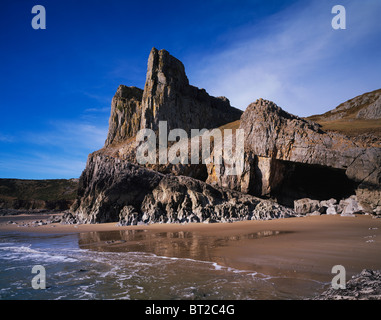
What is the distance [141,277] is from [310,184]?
2291cm

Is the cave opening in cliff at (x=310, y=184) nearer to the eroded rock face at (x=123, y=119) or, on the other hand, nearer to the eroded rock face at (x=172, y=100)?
the eroded rock face at (x=172, y=100)

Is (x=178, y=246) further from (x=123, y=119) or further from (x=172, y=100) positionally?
(x=123, y=119)

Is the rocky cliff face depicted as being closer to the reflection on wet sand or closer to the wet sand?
the reflection on wet sand

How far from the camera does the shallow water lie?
558cm

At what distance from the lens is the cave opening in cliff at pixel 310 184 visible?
76.4ft

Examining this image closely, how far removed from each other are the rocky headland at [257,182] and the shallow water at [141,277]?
386 inches

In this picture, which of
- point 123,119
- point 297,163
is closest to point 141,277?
point 297,163

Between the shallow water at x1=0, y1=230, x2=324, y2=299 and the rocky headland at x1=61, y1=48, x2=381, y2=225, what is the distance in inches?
386

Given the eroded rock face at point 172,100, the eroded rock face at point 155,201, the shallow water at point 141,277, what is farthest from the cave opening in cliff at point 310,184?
the shallow water at point 141,277

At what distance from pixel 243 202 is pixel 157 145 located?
45.0 feet

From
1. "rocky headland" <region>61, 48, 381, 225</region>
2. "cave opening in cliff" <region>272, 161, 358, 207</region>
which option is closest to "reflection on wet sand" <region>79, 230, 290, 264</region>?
"rocky headland" <region>61, 48, 381, 225</region>
